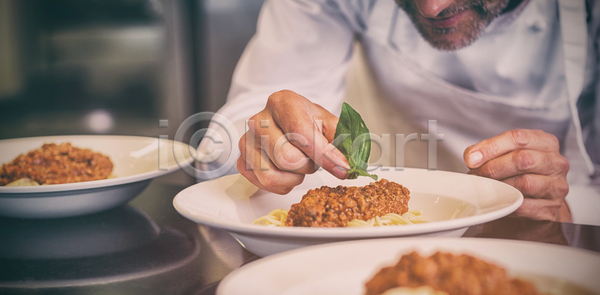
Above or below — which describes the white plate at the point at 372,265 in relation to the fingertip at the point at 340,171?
above

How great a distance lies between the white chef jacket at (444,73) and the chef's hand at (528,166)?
314 mm

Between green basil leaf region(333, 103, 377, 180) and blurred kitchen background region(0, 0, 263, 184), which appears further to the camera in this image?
blurred kitchen background region(0, 0, 263, 184)

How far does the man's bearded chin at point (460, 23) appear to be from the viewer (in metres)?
1.64

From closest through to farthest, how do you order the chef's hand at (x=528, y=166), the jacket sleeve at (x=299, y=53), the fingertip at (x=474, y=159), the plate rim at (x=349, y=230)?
the plate rim at (x=349, y=230) → the fingertip at (x=474, y=159) → the chef's hand at (x=528, y=166) → the jacket sleeve at (x=299, y=53)

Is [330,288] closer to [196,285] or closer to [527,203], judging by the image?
[196,285]

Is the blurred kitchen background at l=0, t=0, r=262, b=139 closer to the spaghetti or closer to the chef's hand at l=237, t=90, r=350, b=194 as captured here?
the chef's hand at l=237, t=90, r=350, b=194

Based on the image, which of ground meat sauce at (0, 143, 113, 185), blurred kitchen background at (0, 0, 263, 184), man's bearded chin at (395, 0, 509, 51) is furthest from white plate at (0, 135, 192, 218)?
blurred kitchen background at (0, 0, 263, 184)

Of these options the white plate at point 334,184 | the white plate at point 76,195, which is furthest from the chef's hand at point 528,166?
the white plate at point 76,195

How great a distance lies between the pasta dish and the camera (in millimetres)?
682

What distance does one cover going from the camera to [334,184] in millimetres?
1025

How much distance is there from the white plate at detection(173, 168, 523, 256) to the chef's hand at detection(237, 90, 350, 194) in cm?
6

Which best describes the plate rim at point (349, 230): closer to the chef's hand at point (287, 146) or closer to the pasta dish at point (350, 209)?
the pasta dish at point (350, 209)

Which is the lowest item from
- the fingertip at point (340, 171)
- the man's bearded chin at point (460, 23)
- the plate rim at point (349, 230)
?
the fingertip at point (340, 171)

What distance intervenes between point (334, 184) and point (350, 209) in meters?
0.31
